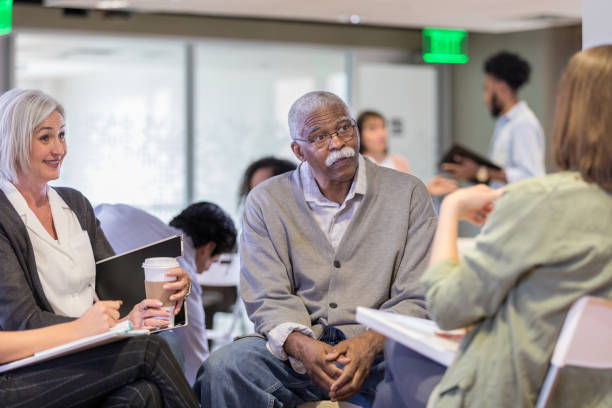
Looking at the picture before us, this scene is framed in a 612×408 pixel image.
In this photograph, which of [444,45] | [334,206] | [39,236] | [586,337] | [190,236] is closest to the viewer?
[586,337]

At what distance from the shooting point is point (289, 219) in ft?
8.52

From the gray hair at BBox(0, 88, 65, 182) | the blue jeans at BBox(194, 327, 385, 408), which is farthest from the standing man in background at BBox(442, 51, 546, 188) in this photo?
the gray hair at BBox(0, 88, 65, 182)

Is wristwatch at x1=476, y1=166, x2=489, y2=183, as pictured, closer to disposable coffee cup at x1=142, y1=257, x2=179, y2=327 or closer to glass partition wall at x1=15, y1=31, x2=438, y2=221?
disposable coffee cup at x1=142, y1=257, x2=179, y2=327

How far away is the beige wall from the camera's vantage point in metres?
7.48

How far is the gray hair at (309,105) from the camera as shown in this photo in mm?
2641

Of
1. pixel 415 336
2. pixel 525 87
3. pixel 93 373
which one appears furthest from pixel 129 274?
pixel 525 87

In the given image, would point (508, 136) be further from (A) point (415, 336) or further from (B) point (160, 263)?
(A) point (415, 336)

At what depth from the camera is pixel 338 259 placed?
253 centimetres

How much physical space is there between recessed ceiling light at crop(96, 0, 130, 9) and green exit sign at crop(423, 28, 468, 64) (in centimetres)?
250

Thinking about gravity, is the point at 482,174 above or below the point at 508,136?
below

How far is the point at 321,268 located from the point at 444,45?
5024 millimetres

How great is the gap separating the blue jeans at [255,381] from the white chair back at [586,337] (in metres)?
0.96

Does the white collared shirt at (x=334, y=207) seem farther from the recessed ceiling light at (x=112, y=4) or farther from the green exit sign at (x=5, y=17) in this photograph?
the recessed ceiling light at (x=112, y=4)

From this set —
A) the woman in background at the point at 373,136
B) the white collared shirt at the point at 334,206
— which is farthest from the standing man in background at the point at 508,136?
the white collared shirt at the point at 334,206
